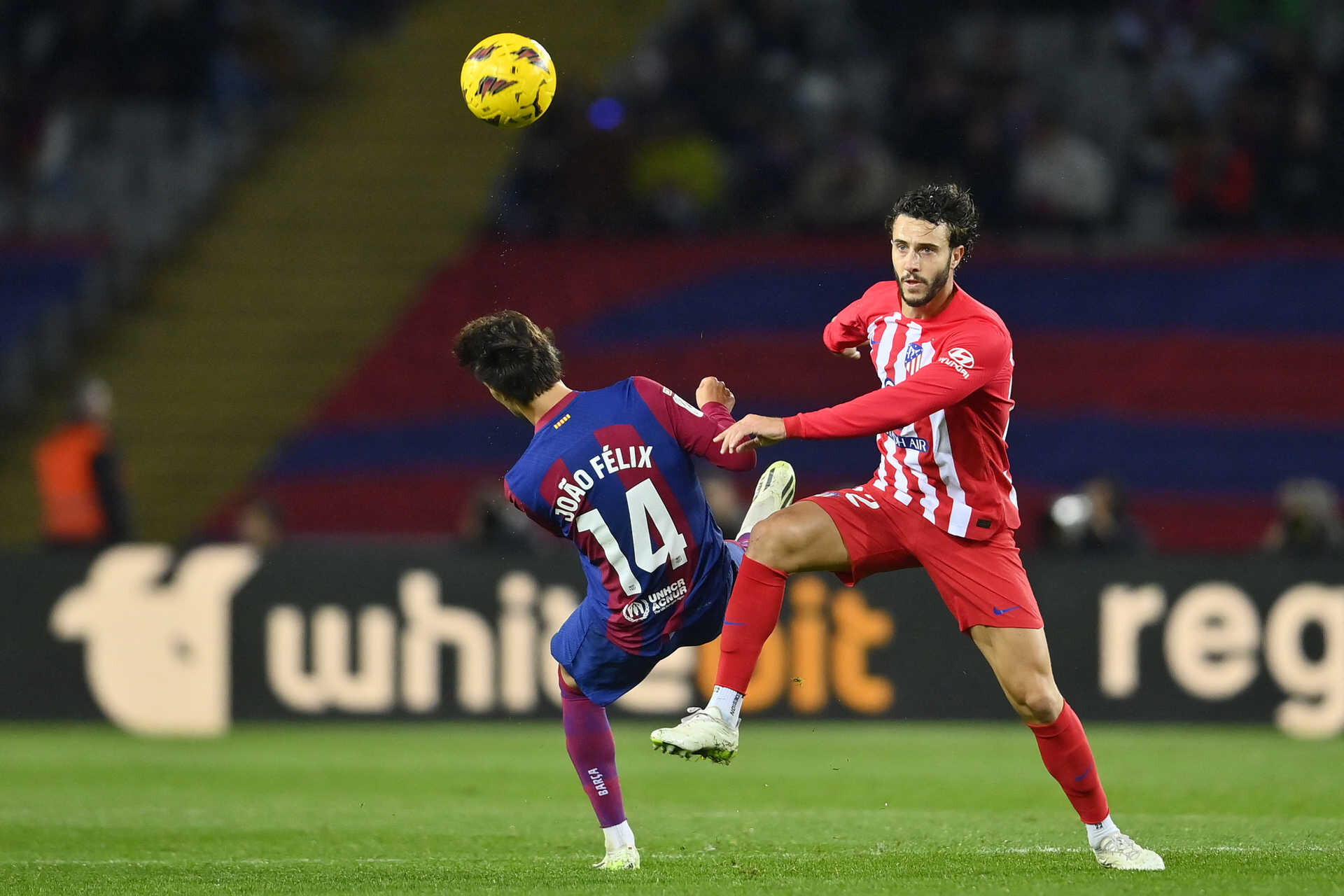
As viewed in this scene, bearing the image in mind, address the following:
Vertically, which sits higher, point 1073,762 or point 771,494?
point 771,494

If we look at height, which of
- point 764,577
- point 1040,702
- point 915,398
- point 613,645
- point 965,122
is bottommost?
point 1040,702

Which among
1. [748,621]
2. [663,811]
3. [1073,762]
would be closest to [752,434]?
[748,621]

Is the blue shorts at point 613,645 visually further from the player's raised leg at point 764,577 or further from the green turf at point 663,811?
the green turf at point 663,811

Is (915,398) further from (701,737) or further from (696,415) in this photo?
(701,737)

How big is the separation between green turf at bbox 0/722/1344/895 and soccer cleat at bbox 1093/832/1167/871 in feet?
0.29

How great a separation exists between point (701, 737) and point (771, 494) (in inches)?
46.2

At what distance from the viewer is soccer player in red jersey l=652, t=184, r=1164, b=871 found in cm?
630

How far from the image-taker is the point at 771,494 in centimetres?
685

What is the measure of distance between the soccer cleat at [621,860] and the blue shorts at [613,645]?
501 mm

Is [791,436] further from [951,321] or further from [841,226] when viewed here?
[841,226]

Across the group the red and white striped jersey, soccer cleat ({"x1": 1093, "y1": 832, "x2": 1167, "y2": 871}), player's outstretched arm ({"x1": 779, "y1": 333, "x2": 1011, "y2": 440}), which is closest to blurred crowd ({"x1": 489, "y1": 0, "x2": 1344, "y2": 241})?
the red and white striped jersey

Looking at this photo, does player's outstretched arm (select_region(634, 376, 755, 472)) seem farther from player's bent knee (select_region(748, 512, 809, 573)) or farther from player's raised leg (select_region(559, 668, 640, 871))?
player's raised leg (select_region(559, 668, 640, 871))

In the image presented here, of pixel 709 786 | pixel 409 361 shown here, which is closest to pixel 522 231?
pixel 409 361

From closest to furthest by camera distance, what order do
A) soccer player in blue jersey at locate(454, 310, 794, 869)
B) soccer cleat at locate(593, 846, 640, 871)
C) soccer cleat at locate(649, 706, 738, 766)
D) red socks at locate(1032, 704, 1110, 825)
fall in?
soccer cleat at locate(649, 706, 738, 766) < soccer player in blue jersey at locate(454, 310, 794, 869) < red socks at locate(1032, 704, 1110, 825) < soccer cleat at locate(593, 846, 640, 871)
